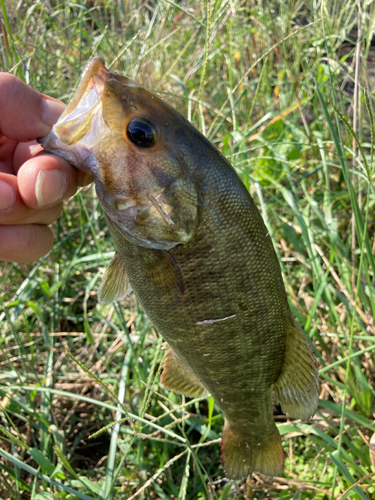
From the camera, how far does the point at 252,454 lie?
5.27ft

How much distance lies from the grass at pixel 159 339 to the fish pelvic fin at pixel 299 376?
4.2 inches

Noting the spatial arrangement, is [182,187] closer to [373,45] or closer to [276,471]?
[276,471]

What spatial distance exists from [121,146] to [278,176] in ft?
6.11

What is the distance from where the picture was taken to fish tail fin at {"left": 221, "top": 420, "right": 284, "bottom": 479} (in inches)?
62.4

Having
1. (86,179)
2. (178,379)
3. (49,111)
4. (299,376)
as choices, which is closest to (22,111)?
(49,111)

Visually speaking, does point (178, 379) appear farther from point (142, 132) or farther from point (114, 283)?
point (142, 132)

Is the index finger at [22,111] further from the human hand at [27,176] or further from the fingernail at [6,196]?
the fingernail at [6,196]

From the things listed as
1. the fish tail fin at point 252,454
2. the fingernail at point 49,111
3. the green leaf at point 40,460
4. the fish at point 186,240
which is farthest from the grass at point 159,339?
the fingernail at point 49,111

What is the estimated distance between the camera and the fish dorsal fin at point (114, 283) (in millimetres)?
1419

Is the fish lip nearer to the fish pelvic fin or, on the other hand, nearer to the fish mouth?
the fish mouth

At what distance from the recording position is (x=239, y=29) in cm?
332

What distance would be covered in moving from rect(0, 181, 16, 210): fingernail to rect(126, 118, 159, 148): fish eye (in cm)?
39

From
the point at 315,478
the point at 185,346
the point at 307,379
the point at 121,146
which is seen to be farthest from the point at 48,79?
the point at 315,478

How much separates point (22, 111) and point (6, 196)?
1.17ft
